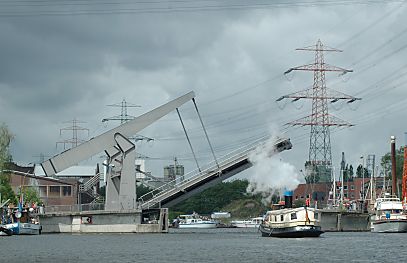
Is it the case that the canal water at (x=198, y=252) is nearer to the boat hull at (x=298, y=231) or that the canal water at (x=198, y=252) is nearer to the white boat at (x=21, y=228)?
the boat hull at (x=298, y=231)

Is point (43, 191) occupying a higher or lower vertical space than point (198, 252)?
higher

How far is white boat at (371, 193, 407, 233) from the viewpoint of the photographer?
68.8m

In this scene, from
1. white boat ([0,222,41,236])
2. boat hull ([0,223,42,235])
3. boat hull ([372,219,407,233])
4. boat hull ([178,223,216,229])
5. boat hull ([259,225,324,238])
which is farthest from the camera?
boat hull ([178,223,216,229])

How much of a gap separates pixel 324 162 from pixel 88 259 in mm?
42464

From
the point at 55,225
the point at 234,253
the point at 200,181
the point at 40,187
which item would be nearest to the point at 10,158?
the point at 55,225

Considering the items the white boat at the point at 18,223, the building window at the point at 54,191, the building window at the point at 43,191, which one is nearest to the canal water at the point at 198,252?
the white boat at the point at 18,223

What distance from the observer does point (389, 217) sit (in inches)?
2781

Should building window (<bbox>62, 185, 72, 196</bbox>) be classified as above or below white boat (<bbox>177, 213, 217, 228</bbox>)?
above

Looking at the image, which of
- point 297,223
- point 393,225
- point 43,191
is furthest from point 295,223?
point 43,191

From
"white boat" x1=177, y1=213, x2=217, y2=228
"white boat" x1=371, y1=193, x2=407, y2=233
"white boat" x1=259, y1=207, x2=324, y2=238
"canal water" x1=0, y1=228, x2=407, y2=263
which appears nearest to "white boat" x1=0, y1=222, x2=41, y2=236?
"canal water" x1=0, y1=228, x2=407, y2=263

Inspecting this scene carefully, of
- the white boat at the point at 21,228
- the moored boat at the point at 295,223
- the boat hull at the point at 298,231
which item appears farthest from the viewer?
the white boat at the point at 21,228

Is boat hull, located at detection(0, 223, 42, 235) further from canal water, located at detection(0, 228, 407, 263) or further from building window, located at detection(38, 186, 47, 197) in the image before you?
building window, located at detection(38, 186, 47, 197)

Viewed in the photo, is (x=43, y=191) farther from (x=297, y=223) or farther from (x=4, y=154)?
(x=297, y=223)

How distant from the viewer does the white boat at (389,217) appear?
68750mm
